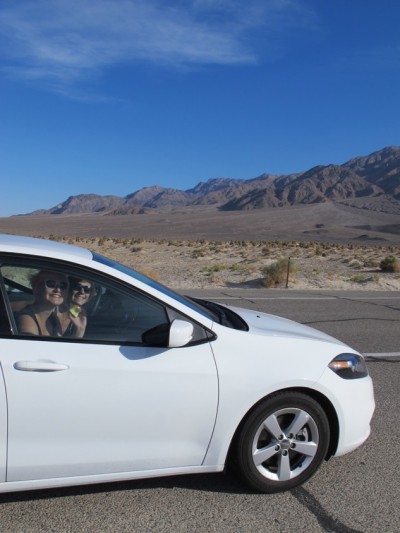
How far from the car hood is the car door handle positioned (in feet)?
4.15

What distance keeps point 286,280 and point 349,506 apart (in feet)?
47.6

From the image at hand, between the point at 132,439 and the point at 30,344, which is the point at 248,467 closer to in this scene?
the point at 132,439

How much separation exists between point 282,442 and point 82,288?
160 cm

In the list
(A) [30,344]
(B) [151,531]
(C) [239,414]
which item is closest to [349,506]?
(C) [239,414]

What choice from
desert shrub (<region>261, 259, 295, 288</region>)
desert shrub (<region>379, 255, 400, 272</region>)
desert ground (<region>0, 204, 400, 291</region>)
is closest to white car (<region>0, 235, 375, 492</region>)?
desert ground (<region>0, 204, 400, 291</region>)

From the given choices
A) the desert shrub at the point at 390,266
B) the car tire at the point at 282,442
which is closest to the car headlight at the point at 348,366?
the car tire at the point at 282,442

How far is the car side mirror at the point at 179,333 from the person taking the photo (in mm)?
3174

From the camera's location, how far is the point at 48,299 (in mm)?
3352

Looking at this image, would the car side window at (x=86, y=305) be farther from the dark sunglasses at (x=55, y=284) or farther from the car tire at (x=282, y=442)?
the car tire at (x=282, y=442)

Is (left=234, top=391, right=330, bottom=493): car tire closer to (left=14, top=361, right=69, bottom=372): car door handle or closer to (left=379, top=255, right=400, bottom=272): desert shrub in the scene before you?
(left=14, top=361, right=69, bottom=372): car door handle

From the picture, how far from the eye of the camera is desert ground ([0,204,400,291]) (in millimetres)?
19062

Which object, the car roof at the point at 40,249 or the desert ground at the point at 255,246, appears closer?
the car roof at the point at 40,249

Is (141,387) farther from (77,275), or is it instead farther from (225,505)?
(225,505)

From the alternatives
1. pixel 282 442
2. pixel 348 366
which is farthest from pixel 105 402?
pixel 348 366
